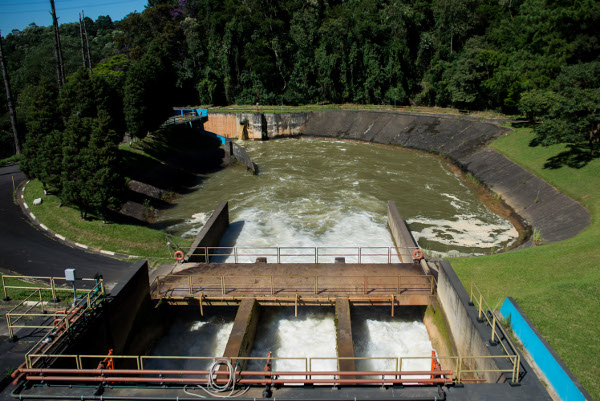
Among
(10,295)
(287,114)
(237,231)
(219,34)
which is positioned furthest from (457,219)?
(219,34)

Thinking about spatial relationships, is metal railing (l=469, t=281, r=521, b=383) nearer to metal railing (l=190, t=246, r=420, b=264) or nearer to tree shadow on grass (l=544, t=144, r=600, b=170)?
metal railing (l=190, t=246, r=420, b=264)

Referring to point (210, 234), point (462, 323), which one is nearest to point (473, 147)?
point (210, 234)

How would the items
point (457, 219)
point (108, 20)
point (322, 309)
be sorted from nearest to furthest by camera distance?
point (322, 309)
point (457, 219)
point (108, 20)

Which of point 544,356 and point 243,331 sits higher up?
point 544,356

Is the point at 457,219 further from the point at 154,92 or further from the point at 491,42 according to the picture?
the point at 491,42

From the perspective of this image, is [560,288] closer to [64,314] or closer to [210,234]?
[64,314]


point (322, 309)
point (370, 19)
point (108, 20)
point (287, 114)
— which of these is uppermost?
point (108, 20)
